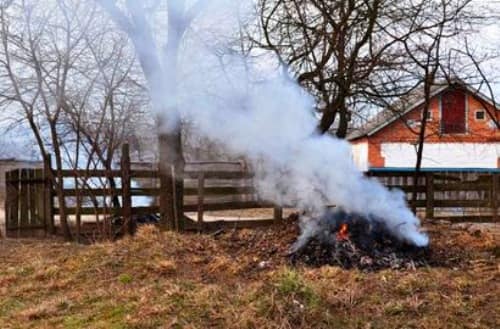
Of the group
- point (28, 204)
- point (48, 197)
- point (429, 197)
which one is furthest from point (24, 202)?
point (429, 197)

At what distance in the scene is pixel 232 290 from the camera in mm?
4422

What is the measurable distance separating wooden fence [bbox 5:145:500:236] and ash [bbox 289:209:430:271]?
3.88 m

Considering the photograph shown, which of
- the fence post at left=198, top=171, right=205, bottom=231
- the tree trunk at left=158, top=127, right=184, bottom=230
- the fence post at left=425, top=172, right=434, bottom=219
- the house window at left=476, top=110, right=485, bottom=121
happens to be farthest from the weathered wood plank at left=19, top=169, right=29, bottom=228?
the house window at left=476, top=110, right=485, bottom=121

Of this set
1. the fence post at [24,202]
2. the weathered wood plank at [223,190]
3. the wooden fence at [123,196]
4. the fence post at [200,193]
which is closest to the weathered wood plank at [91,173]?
the wooden fence at [123,196]

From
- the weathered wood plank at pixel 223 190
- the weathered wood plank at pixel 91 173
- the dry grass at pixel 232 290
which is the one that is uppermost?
the weathered wood plank at pixel 91 173

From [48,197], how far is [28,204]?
24.6 inches

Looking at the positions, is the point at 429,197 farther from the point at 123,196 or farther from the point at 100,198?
the point at 100,198

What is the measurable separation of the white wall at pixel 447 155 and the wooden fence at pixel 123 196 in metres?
11.0

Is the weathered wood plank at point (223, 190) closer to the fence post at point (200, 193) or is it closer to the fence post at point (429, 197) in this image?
the fence post at point (200, 193)

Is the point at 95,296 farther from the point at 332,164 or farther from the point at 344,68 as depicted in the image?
the point at 344,68

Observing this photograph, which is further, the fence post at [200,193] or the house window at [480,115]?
the house window at [480,115]

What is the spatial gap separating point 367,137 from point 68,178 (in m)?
15.0

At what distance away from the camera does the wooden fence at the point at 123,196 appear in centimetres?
902

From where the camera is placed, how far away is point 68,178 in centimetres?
921
